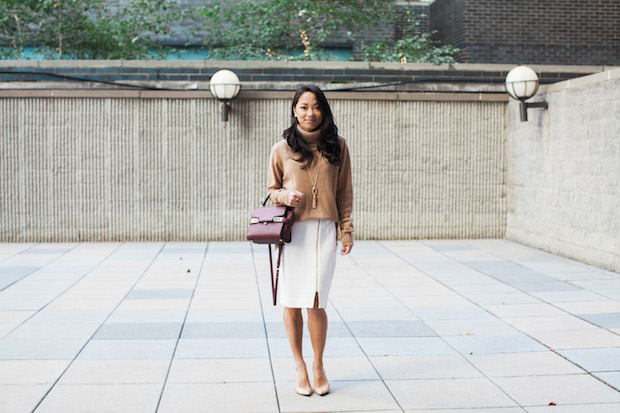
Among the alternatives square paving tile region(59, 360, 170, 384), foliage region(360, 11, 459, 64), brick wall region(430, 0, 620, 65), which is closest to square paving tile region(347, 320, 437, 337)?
square paving tile region(59, 360, 170, 384)

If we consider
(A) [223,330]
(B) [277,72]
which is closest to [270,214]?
(A) [223,330]

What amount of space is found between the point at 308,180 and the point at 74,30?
11326 millimetres

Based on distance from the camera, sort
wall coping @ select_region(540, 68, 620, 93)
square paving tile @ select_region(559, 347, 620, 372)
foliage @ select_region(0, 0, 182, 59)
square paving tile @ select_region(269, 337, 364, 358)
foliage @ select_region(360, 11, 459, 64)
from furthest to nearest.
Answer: foliage @ select_region(0, 0, 182, 59) → foliage @ select_region(360, 11, 459, 64) → wall coping @ select_region(540, 68, 620, 93) → square paving tile @ select_region(269, 337, 364, 358) → square paving tile @ select_region(559, 347, 620, 372)

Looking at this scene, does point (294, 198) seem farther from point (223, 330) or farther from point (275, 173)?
point (223, 330)

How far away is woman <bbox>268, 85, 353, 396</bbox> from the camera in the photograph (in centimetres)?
379

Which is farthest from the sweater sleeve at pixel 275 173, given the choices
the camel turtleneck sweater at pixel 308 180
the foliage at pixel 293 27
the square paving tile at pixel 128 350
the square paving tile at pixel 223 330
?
the foliage at pixel 293 27

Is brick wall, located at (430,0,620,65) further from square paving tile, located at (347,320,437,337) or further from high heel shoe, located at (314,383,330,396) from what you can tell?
high heel shoe, located at (314,383,330,396)

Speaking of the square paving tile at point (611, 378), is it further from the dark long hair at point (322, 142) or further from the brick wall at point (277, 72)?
the brick wall at point (277, 72)

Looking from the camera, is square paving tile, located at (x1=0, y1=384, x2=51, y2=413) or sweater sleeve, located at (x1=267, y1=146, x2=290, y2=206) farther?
sweater sleeve, located at (x1=267, y1=146, x2=290, y2=206)

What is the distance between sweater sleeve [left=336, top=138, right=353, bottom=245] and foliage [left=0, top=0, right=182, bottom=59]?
33.6 ft

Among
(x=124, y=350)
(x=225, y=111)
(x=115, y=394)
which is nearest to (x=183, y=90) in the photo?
(x=225, y=111)

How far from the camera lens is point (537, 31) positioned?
14.8 m

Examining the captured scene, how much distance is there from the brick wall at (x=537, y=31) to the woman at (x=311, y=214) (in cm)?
1138

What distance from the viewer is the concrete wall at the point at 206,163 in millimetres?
9773
